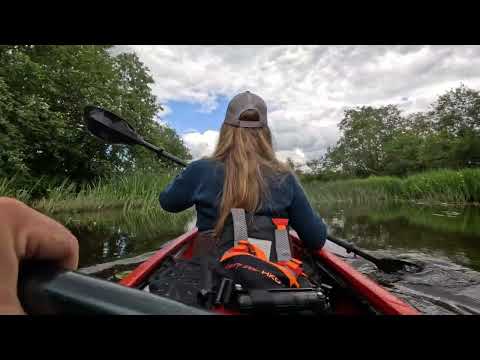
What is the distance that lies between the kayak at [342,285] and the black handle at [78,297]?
104 centimetres

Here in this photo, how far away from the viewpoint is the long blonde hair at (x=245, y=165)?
5.39ft

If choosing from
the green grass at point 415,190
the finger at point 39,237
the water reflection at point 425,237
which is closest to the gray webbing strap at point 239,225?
the finger at point 39,237

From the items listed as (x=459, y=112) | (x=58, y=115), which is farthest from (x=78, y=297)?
(x=459, y=112)

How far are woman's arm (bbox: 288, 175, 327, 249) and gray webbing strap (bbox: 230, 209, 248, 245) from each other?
0.37 metres

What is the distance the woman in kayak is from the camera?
5.47 ft

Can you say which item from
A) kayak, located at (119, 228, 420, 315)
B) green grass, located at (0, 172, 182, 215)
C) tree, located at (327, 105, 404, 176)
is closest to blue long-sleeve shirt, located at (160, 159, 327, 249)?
kayak, located at (119, 228, 420, 315)

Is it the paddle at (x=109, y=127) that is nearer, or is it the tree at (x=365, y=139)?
the paddle at (x=109, y=127)

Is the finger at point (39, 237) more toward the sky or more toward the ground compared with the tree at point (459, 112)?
more toward the ground

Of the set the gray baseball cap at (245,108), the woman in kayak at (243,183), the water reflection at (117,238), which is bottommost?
the water reflection at (117,238)

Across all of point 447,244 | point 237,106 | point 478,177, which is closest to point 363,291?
point 237,106

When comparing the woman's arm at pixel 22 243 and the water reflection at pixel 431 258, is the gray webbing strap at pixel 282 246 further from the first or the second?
the water reflection at pixel 431 258

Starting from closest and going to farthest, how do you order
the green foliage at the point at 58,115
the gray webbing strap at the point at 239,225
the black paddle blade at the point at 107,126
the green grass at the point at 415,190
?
the gray webbing strap at the point at 239,225, the black paddle blade at the point at 107,126, the green foliage at the point at 58,115, the green grass at the point at 415,190

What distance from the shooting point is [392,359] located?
1.13ft

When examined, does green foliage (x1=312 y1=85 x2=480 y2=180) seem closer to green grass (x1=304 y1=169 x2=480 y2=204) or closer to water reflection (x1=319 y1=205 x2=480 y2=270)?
green grass (x1=304 y1=169 x2=480 y2=204)
